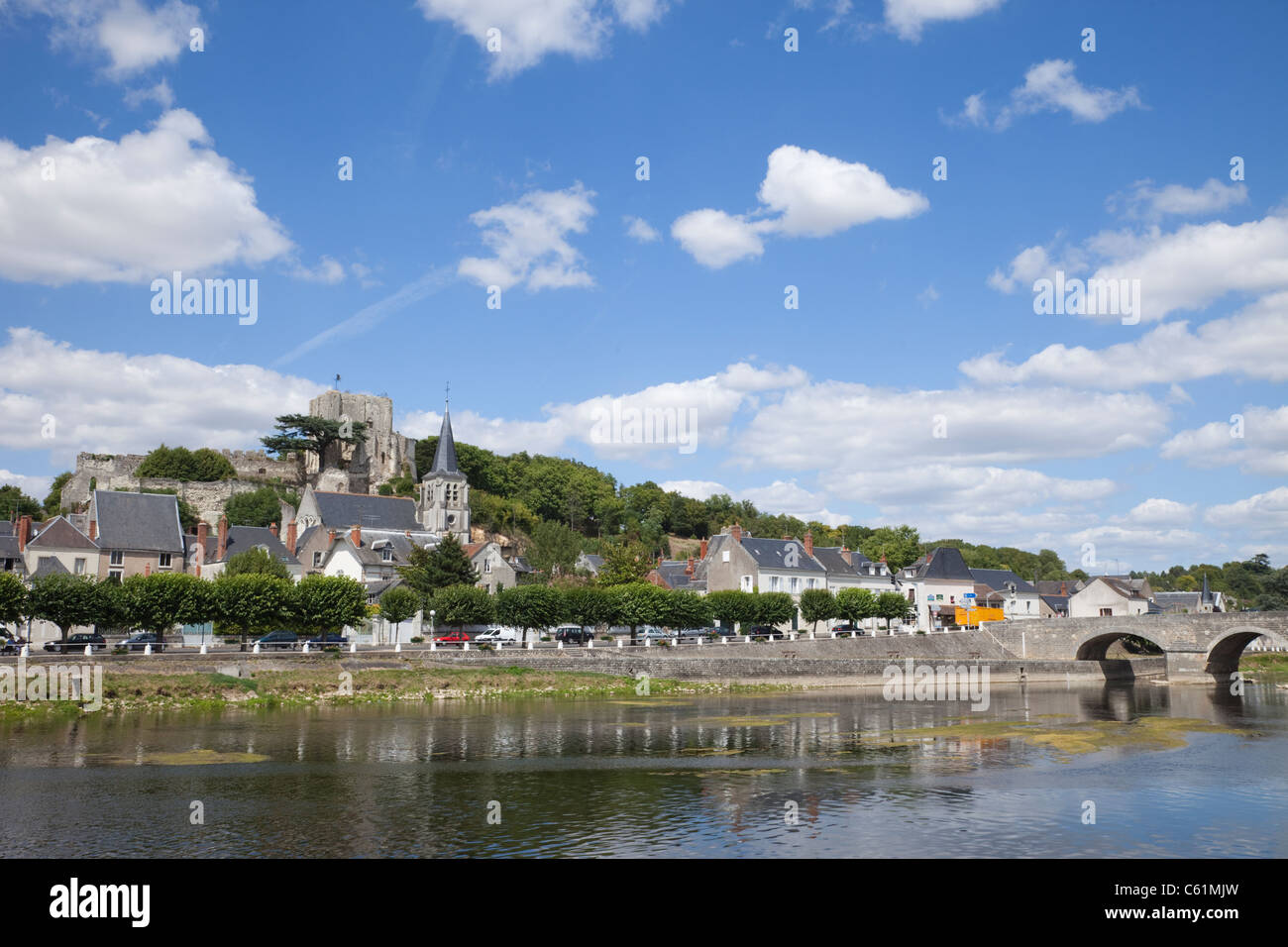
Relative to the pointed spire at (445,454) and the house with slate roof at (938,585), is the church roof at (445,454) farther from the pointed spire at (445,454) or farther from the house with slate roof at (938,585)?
the house with slate roof at (938,585)

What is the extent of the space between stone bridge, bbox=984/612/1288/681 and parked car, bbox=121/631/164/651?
59900 mm

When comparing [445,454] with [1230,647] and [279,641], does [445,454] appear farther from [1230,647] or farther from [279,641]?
[1230,647]

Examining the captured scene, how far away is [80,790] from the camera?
26.8 m

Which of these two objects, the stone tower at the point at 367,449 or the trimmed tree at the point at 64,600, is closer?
the trimmed tree at the point at 64,600

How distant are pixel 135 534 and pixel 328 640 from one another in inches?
1223

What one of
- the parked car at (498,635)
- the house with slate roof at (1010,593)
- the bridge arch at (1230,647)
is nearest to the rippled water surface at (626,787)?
the parked car at (498,635)

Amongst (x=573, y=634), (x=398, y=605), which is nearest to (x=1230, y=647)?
(x=573, y=634)

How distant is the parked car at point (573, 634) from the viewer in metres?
70.2

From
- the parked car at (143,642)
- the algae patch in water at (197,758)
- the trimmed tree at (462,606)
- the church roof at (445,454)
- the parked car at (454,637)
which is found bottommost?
the algae patch in water at (197,758)

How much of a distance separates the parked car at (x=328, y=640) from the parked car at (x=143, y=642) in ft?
25.6

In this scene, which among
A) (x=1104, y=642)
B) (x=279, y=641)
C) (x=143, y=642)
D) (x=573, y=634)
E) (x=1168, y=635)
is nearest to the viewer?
A: (x=143, y=642)

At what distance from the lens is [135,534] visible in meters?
79.5

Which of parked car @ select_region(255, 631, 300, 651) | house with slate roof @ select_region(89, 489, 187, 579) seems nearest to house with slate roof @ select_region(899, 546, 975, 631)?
parked car @ select_region(255, 631, 300, 651)
